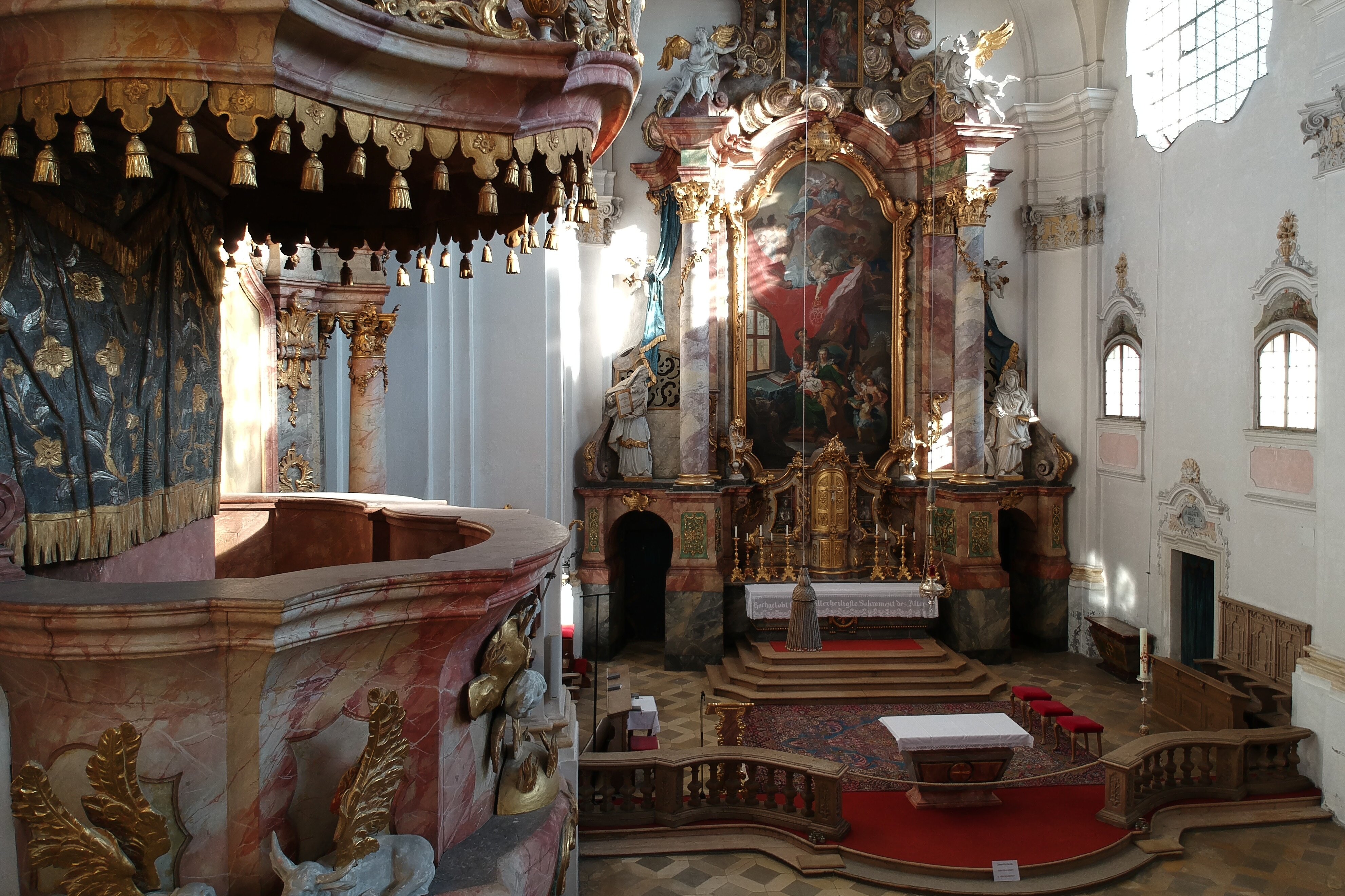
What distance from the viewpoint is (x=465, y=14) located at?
335cm

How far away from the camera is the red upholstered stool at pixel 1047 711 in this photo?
1056cm

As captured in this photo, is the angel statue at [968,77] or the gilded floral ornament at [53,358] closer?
the gilded floral ornament at [53,358]

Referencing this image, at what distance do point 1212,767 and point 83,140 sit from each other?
10106 millimetres

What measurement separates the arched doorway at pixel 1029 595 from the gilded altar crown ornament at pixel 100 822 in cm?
1334

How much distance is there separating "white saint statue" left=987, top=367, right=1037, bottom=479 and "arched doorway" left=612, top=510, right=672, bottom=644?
507 cm

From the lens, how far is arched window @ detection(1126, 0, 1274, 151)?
11281mm

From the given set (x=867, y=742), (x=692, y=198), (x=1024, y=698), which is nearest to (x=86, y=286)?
(x=867, y=742)

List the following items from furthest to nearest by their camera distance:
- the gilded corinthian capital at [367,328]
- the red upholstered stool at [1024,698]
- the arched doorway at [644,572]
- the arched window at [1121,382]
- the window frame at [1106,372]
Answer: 1. the arched doorway at [644,572]
2. the arched window at [1121,382]
3. the window frame at [1106,372]
4. the red upholstered stool at [1024,698]
5. the gilded corinthian capital at [367,328]

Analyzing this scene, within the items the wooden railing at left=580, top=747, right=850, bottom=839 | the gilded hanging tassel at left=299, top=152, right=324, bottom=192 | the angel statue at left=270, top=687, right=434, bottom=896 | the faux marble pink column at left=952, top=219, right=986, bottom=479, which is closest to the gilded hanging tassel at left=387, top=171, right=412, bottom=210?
the gilded hanging tassel at left=299, top=152, right=324, bottom=192

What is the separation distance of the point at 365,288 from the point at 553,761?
5988 mm

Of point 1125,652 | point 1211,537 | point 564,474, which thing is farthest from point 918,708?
point 564,474

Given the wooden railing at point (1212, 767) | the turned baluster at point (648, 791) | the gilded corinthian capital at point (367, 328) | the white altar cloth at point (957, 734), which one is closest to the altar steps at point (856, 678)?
the white altar cloth at point (957, 734)

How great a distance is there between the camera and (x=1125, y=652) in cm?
1299

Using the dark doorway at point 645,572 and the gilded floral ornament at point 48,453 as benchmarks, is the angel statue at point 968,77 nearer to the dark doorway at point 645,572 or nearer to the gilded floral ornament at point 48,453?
the dark doorway at point 645,572
